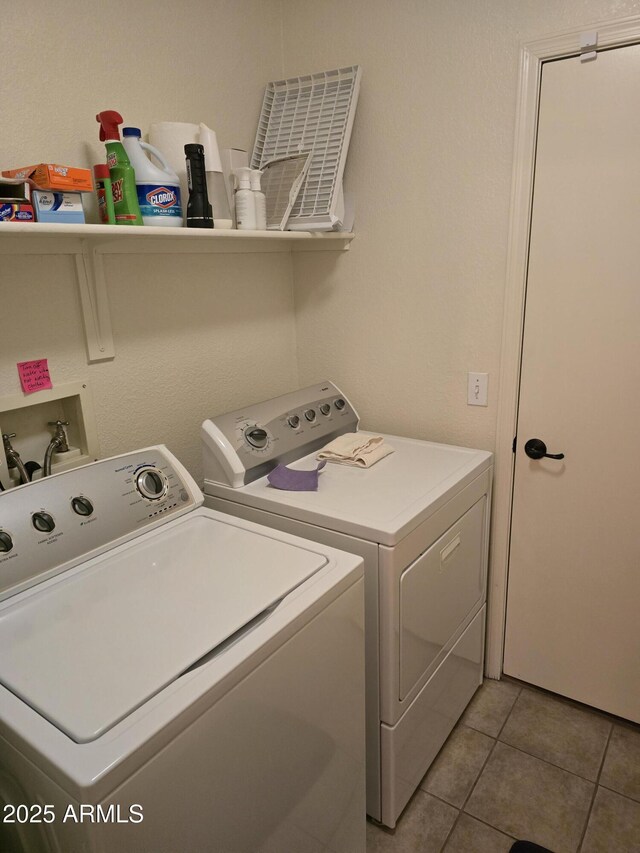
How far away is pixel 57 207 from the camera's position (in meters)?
1.28

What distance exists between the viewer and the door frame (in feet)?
5.20

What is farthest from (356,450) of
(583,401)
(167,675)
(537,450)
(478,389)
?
(167,675)

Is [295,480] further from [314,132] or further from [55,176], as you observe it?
[314,132]

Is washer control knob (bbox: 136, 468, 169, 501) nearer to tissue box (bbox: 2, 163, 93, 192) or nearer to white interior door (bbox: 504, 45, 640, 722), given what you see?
tissue box (bbox: 2, 163, 93, 192)

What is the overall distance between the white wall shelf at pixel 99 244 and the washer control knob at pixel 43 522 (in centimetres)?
53

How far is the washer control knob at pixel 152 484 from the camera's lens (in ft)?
4.88

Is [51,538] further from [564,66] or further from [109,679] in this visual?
[564,66]

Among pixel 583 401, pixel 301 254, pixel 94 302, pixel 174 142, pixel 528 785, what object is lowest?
pixel 528 785

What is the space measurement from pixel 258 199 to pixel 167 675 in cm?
137

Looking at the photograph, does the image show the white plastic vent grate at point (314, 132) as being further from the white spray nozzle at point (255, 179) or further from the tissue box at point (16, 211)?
the tissue box at point (16, 211)

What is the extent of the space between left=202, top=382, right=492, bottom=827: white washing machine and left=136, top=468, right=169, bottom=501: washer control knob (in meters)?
0.22

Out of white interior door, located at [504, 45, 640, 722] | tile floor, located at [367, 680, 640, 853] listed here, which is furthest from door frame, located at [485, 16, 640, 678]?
tile floor, located at [367, 680, 640, 853]

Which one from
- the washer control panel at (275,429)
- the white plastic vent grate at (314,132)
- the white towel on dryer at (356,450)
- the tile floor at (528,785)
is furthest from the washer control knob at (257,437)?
the tile floor at (528,785)

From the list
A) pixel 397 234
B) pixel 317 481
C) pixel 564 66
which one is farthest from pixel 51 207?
pixel 564 66
